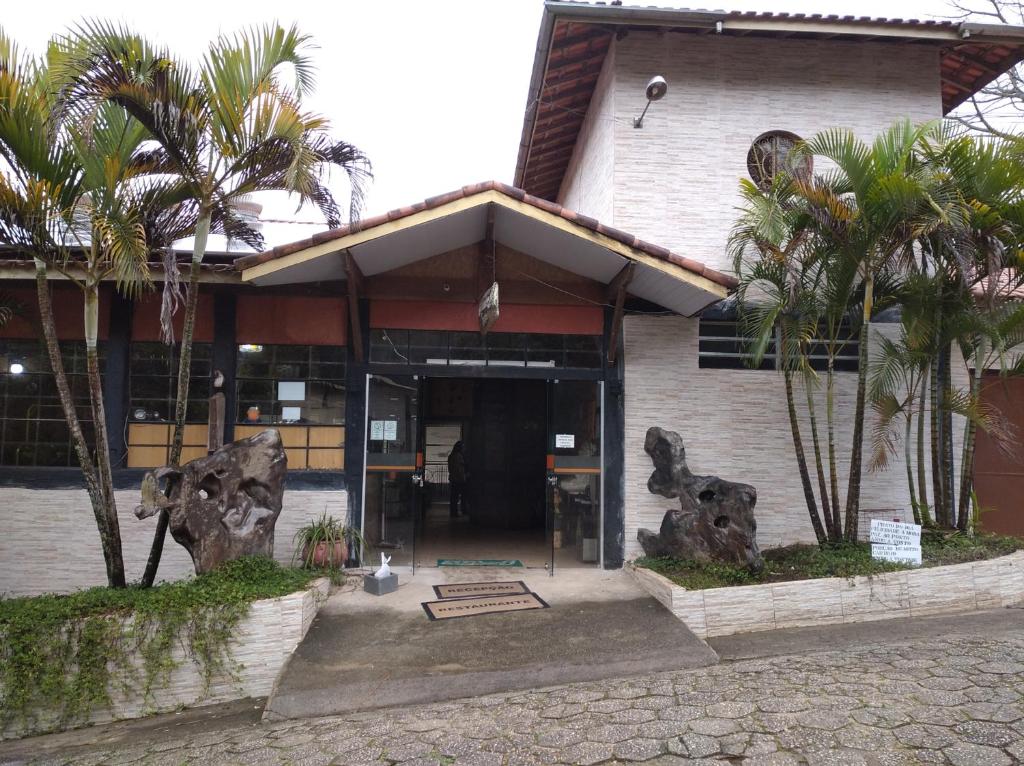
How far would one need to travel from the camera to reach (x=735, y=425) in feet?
24.3

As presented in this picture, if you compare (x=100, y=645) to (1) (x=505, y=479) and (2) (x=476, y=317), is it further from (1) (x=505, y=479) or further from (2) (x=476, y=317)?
(1) (x=505, y=479)

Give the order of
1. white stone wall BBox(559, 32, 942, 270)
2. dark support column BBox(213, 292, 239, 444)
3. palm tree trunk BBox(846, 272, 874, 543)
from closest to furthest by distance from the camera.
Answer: palm tree trunk BBox(846, 272, 874, 543) → dark support column BBox(213, 292, 239, 444) → white stone wall BBox(559, 32, 942, 270)

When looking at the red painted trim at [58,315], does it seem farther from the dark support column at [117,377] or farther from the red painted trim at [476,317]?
the red painted trim at [476,317]

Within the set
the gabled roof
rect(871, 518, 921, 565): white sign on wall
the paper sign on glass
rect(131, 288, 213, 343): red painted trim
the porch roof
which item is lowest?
rect(871, 518, 921, 565): white sign on wall

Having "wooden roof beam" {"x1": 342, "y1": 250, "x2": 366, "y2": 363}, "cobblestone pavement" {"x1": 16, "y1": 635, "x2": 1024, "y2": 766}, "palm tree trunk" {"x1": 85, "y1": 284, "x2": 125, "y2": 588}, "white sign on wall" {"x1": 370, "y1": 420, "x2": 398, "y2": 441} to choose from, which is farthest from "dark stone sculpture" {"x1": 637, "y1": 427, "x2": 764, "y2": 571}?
"palm tree trunk" {"x1": 85, "y1": 284, "x2": 125, "y2": 588}

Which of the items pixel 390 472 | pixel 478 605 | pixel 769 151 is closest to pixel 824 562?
pixel 478 605

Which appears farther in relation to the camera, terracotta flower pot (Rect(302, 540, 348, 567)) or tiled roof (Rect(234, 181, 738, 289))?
terracotta flower pot (Rect(302, 540, 348, 567))

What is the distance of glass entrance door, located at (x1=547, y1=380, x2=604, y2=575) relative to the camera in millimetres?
7254

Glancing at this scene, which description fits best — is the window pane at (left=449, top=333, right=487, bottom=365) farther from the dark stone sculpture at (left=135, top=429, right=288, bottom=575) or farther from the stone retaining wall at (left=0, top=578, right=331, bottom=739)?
the stone retaining wall at (left=0, top=578, right=331, bottom=739)

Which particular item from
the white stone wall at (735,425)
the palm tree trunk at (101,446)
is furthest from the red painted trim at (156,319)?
the white stone wall at (735,425)

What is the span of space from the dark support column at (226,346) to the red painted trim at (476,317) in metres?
1.52

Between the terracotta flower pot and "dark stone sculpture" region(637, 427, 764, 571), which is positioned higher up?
"dark stone sculpture" region(637, 427, 764, 571)

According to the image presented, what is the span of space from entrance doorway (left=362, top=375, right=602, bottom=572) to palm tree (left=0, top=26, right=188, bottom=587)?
104 inches

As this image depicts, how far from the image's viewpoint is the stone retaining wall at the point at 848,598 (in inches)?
219
